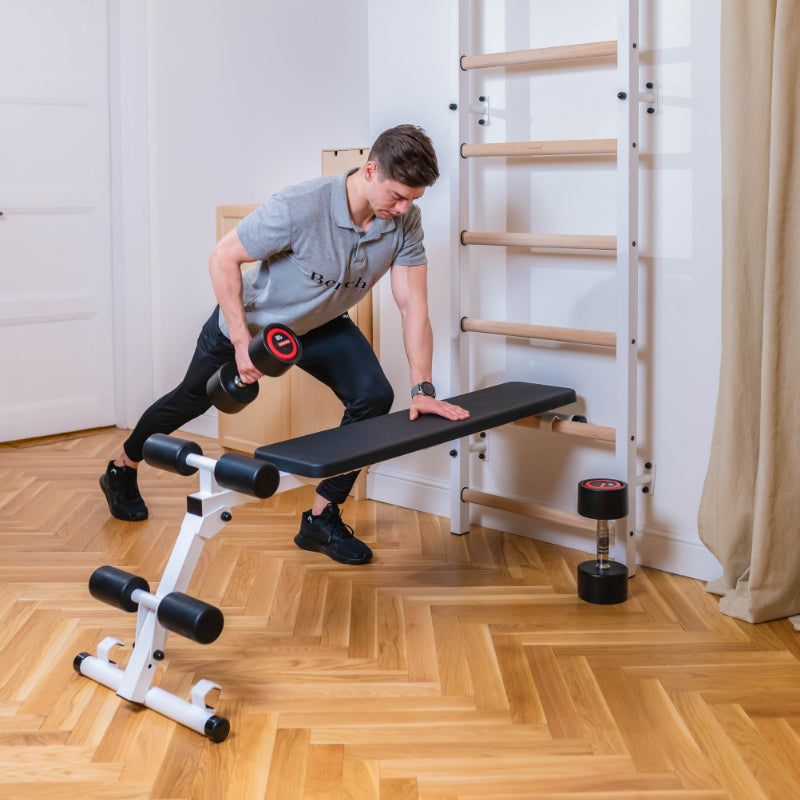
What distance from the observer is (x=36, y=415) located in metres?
4.27

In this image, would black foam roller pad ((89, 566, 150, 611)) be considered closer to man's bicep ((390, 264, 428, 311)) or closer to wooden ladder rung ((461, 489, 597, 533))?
man's bicep ((390, 264, 428, 311))

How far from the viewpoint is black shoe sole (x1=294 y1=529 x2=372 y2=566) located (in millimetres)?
2875

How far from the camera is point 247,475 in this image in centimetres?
198

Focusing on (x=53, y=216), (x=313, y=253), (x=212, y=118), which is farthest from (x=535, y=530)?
(x=53, y=216)

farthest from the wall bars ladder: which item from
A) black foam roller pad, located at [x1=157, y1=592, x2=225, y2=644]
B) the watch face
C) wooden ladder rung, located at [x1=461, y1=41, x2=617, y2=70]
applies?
black foam roller pad, located at [x1=157, y1=592, x2=225, y2=644]

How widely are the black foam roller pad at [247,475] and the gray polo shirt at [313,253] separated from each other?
73cm

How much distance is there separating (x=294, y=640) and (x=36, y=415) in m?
2.31

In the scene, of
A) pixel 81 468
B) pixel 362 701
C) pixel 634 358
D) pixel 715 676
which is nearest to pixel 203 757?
pixel 362 701

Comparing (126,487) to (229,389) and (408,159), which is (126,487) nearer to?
(229,389)

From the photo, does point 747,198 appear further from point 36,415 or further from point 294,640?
point 36,415

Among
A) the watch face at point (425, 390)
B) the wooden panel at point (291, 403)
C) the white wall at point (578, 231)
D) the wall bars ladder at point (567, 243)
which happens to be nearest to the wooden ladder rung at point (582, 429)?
the wall bars ladder at point (567, 243)

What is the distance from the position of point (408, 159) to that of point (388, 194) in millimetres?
107

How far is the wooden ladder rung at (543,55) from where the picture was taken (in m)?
2.57

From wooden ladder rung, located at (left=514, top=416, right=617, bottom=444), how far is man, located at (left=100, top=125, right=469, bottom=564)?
35cm
